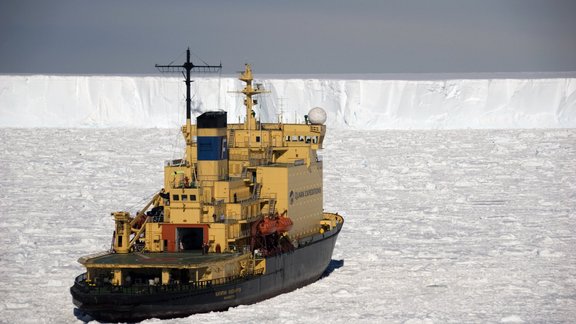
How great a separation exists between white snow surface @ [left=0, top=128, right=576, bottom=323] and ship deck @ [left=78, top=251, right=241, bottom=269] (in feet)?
2.53

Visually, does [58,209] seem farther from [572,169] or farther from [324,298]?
[572,169]

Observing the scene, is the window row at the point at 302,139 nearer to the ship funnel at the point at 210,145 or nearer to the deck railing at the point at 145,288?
the ship funnel at the point at 210,145

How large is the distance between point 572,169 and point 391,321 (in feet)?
92.5

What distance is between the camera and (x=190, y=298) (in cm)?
1480

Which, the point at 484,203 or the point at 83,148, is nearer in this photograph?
the point at 484,203

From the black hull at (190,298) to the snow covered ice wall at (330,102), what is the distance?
51298mm

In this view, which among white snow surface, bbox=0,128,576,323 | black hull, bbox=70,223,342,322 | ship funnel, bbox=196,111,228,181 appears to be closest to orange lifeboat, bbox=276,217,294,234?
black hull, bbox=70,223,342,322

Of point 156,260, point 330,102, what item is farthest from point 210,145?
point 330,102

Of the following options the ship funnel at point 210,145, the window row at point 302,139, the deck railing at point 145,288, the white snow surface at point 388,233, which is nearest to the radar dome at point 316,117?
the window row at point 302,139

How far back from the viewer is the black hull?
1451 centimetres

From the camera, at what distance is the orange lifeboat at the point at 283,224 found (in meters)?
17.0

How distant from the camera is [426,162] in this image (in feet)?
148

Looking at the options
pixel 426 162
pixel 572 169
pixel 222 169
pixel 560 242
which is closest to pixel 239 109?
pixel 426 162

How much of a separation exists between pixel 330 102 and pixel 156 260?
55496 mm
